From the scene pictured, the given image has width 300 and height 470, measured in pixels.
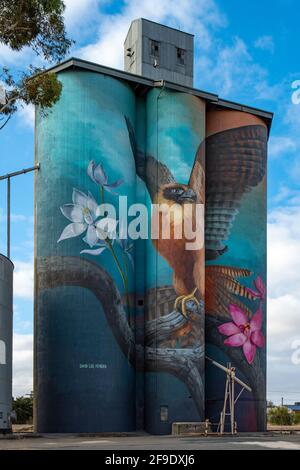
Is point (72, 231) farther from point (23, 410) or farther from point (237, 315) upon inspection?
point (23, 410)

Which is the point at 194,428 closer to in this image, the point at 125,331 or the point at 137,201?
the point at 125,331

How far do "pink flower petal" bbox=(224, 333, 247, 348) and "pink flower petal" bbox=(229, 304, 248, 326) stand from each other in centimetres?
104

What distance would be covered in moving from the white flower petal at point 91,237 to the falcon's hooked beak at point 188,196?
770cm

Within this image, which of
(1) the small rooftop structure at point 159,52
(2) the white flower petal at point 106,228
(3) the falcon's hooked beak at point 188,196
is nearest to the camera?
(2) the white flower petal at point 106,228

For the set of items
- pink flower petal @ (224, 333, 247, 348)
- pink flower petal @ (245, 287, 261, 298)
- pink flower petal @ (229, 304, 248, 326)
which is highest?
pink flower petal @ (245, 287, 261, 298)

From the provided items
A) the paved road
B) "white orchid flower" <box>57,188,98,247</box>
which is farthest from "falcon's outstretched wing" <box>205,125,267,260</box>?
the paved road

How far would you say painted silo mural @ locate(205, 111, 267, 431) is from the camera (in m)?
67.9

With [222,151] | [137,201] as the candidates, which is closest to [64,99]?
[137,201]

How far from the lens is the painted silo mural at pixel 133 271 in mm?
60938

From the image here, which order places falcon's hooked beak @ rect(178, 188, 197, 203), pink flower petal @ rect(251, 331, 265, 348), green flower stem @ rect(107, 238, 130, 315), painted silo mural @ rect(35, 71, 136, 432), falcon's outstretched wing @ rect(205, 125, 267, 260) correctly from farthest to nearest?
falcon's outstretched wing @ rect(205, 125, 267, 260) → pink flower petal @ rect(251, 331, 265, 348) → falcon's hooked beak @ rect(178, 188, 197, 203) → green flower stem @ rect(107, 238, 130, 315) → painted silo mural @ rect(35, 71, 136, 432)

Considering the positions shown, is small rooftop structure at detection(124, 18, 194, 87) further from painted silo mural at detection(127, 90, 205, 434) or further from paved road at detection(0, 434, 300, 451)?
paved road at detection(0, 434, 300, 451)

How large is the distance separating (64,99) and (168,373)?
77.0ft

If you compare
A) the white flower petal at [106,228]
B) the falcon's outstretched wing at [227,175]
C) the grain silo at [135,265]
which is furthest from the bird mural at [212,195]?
the white flower petal at [106,228]

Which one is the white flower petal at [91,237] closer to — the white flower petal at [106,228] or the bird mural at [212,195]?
the white flower petal at [106,228]
